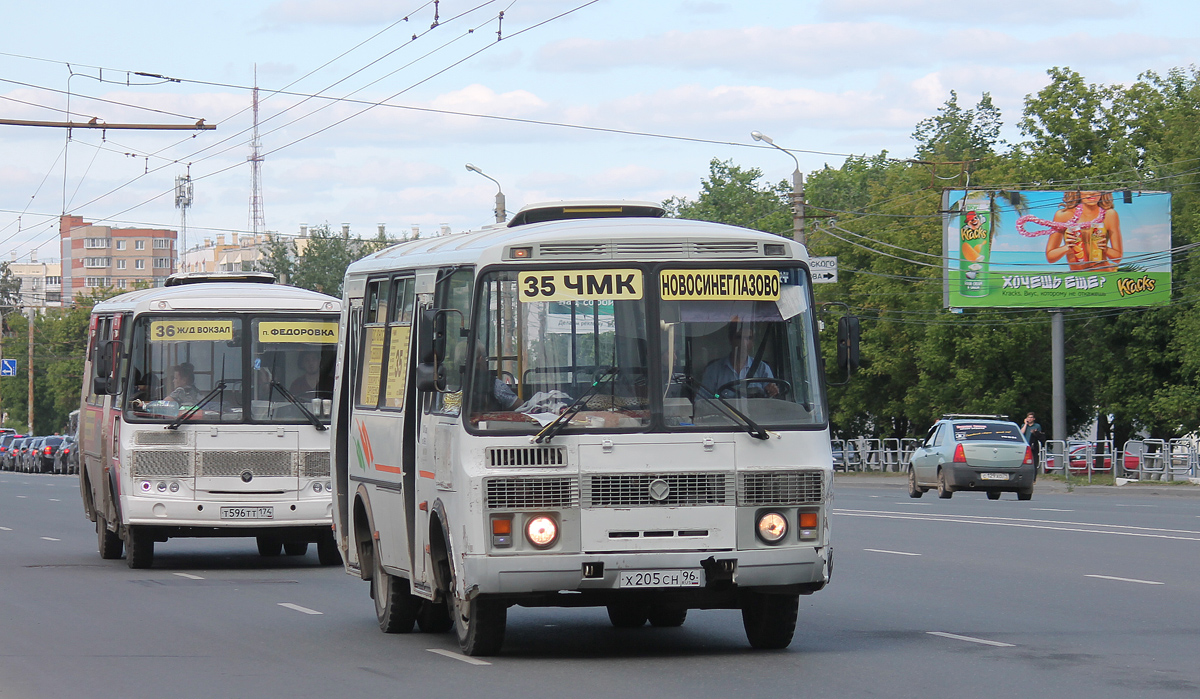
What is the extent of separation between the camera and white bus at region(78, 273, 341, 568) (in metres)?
19.2

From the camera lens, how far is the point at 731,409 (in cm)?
1094

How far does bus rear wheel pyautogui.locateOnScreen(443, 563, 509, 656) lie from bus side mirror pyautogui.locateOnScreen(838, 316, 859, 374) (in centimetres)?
248

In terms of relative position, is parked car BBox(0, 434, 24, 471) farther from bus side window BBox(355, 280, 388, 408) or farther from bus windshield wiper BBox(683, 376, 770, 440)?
bus windshield wiper BBox(683, 376, 770, 440)

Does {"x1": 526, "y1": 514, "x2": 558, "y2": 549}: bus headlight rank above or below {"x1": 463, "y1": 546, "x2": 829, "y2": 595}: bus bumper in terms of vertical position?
above

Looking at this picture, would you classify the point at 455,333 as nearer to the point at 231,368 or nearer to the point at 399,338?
the point at 399,338

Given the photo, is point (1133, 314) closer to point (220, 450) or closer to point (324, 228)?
point (220, 450)

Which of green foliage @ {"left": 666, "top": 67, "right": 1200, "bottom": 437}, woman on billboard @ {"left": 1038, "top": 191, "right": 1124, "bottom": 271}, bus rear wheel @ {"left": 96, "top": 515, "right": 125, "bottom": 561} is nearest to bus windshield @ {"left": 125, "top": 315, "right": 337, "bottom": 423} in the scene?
bus rear wheel @ {"left": 96, "top": 515, "right": 125, "bottom": 561}

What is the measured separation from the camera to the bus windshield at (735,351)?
1089cm

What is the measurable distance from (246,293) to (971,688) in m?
11.8

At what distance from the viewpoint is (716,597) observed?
11.0 m

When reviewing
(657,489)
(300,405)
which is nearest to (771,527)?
(657,489)

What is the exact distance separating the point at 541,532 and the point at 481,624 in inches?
34.3

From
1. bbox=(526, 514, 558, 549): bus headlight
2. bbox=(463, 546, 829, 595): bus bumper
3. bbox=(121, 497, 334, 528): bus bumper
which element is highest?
bbox=(526, 514, 558, 549): bus headlight

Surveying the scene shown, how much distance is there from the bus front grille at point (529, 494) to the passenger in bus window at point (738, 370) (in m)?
1.04
